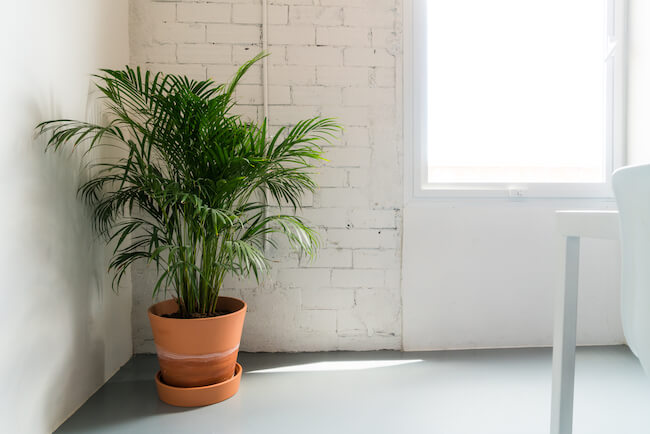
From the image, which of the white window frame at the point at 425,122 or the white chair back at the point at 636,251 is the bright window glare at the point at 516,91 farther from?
the white chair back at the point at 636,251

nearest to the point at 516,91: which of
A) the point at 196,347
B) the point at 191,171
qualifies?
the point at 191,171

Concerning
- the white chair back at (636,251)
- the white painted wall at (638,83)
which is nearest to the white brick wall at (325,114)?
the white painted wall at (638,83)

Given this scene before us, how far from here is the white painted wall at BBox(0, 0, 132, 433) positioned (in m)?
1.07

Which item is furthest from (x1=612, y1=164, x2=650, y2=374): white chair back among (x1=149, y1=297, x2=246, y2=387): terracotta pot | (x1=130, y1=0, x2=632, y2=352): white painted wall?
(x1=130, y1=0, x2=632, y2=352): white painted wall

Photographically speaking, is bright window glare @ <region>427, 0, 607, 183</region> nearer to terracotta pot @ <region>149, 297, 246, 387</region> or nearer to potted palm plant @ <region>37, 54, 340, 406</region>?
potted palm plant @ <region>37, 54, 340, 406</region>

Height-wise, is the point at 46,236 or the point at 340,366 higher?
the point at 46,236

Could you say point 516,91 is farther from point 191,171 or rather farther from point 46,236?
point 46,236

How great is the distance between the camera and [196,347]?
1403mm

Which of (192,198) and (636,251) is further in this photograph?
(192,198)

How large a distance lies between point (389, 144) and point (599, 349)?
4.68 ft

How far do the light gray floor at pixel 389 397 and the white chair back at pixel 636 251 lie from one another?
32.1 inches

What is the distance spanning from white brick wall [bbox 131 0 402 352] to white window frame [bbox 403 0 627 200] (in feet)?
0.20

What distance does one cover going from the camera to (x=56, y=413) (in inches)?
50.5

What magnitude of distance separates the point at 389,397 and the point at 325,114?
4.05 feet
